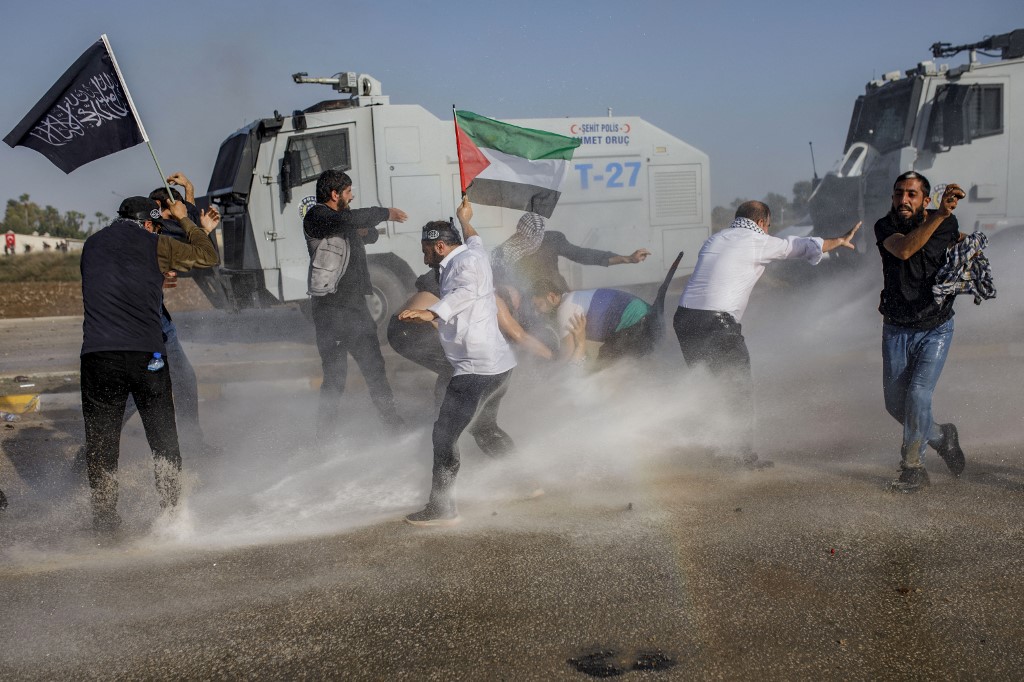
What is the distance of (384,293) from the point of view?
1059cm

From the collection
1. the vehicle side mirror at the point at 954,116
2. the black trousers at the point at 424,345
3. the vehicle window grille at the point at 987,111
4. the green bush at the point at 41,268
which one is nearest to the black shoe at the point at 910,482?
the black trousers at the point at 424,345

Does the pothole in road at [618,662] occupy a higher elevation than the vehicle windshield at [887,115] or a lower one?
lower

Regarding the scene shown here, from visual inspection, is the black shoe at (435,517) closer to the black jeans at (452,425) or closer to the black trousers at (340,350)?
the black jeans at (452,425)

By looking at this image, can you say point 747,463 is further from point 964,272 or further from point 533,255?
point 533,255

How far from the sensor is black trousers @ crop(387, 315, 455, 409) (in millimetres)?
5582

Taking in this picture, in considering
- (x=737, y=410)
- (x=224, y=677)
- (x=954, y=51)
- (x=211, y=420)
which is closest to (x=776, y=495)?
(x=737, y=410)

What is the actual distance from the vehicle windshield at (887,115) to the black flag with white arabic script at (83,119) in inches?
374

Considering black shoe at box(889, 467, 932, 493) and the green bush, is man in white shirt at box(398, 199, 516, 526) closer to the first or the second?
black shoe at box(889, 467, 932, 493)

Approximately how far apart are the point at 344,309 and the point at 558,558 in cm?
268

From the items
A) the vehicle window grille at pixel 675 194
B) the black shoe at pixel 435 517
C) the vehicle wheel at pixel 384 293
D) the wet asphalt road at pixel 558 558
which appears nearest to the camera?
the wet asphalt road at pixel 558 558

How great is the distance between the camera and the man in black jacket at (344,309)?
571 centimetres

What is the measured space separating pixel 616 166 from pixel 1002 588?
8.49 meters

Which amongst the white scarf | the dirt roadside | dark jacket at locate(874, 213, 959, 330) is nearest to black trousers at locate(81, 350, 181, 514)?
the white scarf

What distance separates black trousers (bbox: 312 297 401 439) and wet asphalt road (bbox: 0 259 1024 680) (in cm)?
31
